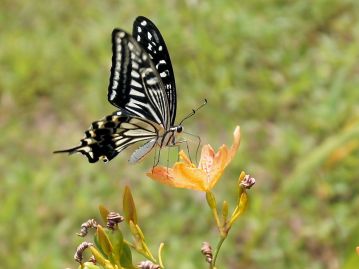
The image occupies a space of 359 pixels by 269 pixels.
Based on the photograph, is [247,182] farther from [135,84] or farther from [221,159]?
[135,84]

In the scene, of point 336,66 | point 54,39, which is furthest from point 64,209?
point 336,66

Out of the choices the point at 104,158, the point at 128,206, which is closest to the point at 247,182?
the point at 128,206

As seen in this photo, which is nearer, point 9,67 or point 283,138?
point 283,138

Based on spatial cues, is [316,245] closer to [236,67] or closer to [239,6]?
[236,67]

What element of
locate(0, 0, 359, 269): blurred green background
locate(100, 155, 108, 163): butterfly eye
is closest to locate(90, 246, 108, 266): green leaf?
locate(100, 155, 108, 163): butterfly eye

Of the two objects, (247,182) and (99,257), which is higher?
(247,182)

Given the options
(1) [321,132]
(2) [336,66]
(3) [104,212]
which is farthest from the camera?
(2) [336,66]

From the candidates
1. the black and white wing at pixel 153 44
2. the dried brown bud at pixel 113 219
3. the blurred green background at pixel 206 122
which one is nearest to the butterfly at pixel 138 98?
the black and white wing at pixel 153 44
